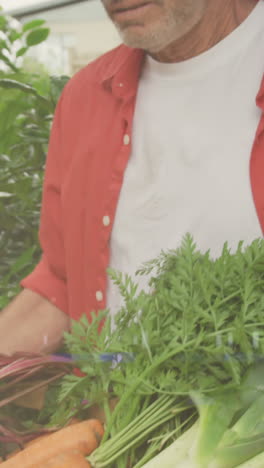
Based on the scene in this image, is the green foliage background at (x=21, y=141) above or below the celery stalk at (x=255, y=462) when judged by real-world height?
above

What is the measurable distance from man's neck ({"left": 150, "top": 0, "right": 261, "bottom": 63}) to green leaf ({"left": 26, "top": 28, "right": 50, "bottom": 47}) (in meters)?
0.50

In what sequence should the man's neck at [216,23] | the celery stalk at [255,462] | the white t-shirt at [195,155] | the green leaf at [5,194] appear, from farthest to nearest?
1. the green leaf at [5,194]
2. the man's neck at [216,23]
3. the white t-shirt at [195,155]
4. the celery stalk at [255,462]

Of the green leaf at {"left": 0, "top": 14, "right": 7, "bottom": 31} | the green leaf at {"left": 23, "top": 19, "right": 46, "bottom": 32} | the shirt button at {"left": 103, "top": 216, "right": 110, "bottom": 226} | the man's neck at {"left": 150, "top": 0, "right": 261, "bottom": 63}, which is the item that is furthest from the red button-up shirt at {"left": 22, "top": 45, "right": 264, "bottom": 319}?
the green leaf at {"left": 0, "top": 14, "right": 7, "bottom": 31}

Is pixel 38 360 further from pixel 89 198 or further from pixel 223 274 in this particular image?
pixel 89 198

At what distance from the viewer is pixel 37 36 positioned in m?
1.43

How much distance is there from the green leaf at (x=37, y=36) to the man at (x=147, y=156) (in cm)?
26

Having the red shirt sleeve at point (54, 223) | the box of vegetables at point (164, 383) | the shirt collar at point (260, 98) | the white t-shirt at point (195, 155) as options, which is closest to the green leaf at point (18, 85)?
the red shirt sleeve at point (54, 223)

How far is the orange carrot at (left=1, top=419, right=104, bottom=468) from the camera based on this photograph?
619 millimetres

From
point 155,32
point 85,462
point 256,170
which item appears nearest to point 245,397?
point 85,462

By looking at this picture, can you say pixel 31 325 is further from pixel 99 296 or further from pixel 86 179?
pixel 86 179

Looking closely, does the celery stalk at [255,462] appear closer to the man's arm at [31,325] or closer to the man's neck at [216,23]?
the man's arm at [31,325]

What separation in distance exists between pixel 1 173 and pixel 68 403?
0.89 metres

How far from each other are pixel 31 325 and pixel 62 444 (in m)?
0.44

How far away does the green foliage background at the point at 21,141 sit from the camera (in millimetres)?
1405
